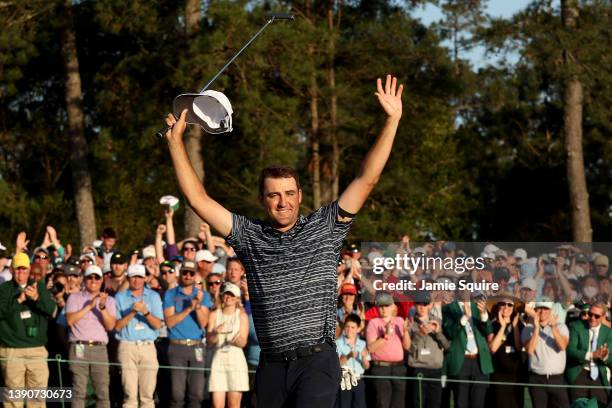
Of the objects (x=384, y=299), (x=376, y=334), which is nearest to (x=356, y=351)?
(x=376, y=334)

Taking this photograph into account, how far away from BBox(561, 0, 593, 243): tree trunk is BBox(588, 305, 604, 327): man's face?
1013 cm

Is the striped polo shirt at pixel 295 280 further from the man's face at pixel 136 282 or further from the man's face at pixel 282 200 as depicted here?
the man's face at pixel 136 282

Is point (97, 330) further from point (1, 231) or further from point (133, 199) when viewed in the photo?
point (133, 199)

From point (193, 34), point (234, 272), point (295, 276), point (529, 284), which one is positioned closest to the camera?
point (295, 276)

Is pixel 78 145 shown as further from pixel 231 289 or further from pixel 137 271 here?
pixel 231 289

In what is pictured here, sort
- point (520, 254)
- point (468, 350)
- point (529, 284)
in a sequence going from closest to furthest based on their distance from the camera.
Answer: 1. point (529, 284)
2. point (520, 254)
3. point (468, 350)

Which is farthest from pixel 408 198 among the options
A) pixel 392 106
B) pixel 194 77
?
pixel 392 106

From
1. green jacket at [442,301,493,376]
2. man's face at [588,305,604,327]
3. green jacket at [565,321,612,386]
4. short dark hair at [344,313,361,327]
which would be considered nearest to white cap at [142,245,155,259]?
short dark hair at [344,313,361,327]

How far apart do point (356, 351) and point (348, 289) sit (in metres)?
0.78

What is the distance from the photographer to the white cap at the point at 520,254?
13.4 meters

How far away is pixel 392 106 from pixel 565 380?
7.94 meters

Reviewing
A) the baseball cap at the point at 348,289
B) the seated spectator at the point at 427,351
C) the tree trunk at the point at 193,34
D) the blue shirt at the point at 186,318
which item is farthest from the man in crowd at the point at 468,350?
the tree trunk at the point at 193,34

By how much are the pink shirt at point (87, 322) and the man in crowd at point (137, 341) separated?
0.47 feet

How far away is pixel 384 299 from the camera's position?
13.6 m
